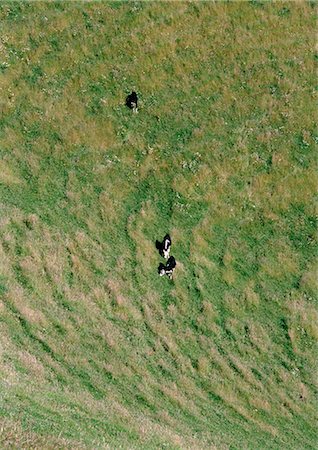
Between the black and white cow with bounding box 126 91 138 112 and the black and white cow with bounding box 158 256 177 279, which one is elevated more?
the black and white cow with bounding box 126 91 138 112

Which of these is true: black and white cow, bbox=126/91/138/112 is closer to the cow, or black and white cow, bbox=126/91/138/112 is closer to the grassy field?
the grassy field

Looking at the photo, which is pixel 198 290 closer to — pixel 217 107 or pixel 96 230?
pixel 96 230

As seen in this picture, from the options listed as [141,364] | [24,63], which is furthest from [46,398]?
[24,63]

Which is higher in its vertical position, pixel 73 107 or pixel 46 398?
pixel 73 107

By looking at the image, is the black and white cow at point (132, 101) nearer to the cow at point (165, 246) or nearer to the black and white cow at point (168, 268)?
the cow at point (165, 246)

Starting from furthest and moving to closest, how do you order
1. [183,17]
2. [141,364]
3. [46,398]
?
[183,17] < [141,364] < [46,398]

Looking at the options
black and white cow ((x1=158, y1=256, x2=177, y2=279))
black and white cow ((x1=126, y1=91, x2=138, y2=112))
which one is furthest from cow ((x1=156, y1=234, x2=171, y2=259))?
black and white cow ((x1=126, y1=91, x2=138, y2=112))
